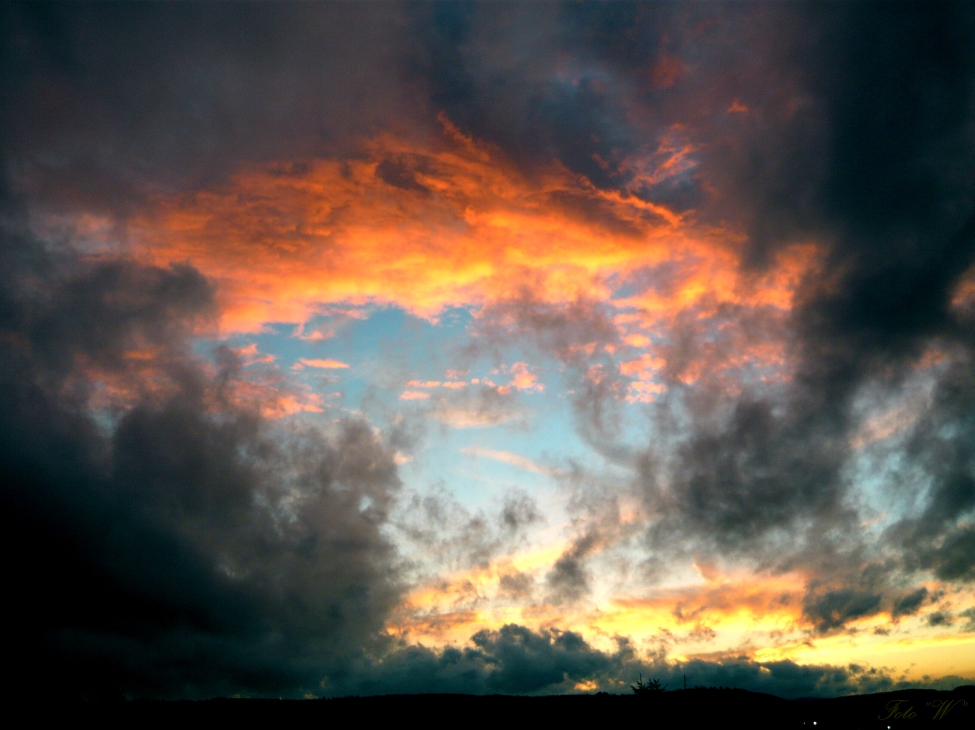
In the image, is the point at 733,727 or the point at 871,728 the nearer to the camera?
the point at 871,728

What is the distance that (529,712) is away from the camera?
16938 cm

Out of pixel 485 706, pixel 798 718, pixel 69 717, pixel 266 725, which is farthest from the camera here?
pixel 798 718

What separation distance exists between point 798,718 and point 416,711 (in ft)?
403

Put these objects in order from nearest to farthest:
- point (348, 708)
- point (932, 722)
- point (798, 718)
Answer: point (932, 722) < point (348, 708) < point (798, 718)

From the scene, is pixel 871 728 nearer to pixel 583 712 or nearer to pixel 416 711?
pixel 583 712

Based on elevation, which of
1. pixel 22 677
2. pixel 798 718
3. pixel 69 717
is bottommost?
pixel 798 718

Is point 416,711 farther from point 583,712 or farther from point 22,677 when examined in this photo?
point 22,677

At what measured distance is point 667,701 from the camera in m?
180

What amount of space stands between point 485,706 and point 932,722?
10629 centimetres

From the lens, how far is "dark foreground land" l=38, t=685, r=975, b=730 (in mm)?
129625

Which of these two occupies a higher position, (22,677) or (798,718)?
(22,677)

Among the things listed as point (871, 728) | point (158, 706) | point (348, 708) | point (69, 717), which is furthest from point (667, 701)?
point (69, 717)

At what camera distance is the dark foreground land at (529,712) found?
5103 inches

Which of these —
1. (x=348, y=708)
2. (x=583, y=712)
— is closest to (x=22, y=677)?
(x=348, y=708)
